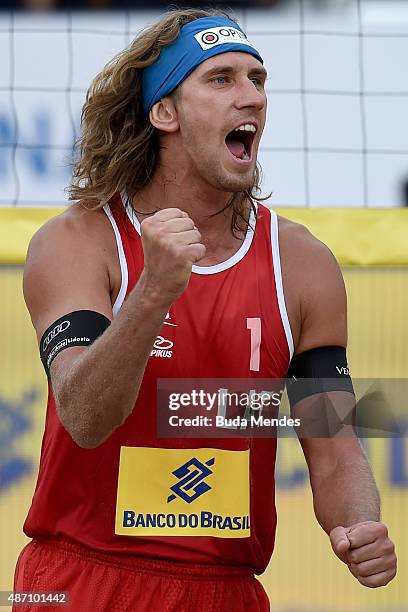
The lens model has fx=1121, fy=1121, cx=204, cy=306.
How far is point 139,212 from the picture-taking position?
2.59 meters

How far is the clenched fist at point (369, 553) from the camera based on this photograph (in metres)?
2.19

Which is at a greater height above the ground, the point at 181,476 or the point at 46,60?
the point at 46,60

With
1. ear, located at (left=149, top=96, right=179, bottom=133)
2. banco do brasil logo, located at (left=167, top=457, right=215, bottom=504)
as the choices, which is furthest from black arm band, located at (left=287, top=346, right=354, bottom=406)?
ear, located at (left=149, top=96, right=179, bottom=133)

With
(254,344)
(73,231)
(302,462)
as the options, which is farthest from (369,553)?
(302,462)

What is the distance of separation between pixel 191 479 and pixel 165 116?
0.86m

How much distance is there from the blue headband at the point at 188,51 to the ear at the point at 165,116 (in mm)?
15

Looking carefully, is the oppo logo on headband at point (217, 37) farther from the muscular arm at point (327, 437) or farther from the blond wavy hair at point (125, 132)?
the muscular arm at point (327, 437)

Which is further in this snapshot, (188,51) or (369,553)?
(188,51)

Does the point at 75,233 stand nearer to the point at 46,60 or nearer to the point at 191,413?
the point at 191,413

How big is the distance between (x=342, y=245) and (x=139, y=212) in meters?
1.16

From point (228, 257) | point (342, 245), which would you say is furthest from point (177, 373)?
point (342, 245)

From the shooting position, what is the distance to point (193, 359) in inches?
95.9

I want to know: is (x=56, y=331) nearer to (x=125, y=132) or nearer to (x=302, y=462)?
(x=125, y=132)

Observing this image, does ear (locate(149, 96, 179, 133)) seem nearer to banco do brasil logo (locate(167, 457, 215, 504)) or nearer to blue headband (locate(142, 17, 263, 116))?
blue headband (locate(142, 17, 263, 116))
